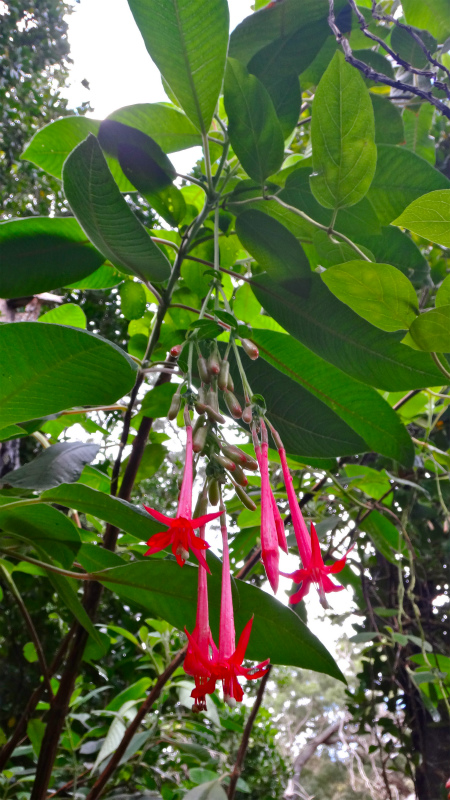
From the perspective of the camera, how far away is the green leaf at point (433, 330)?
0.41 m

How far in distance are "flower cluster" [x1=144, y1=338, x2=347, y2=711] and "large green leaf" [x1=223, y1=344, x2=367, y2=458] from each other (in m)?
0.10

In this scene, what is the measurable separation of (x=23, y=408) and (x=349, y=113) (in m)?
0.39

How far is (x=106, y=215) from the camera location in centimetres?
47

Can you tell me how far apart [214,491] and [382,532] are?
2.28ft

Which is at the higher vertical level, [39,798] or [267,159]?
[267,159]

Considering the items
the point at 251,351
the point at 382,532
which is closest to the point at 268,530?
the point at 251,351

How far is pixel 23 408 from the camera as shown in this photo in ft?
1.43

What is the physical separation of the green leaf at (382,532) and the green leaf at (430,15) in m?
0.77

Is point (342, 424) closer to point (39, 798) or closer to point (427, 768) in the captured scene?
point (39, 798)

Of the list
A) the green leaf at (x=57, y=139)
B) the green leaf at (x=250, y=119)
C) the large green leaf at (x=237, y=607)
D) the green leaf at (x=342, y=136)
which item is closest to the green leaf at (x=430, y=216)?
the green leaf at (x=342, y=136)

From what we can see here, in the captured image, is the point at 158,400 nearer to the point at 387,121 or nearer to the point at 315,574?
the point at 315,574

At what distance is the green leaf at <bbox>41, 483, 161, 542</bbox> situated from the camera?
485 millimetres

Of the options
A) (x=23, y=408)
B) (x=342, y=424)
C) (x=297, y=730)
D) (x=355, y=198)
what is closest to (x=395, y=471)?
(x=342, y=424)

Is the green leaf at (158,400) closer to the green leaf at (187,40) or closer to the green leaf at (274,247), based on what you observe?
the green leaf at (274,247)
